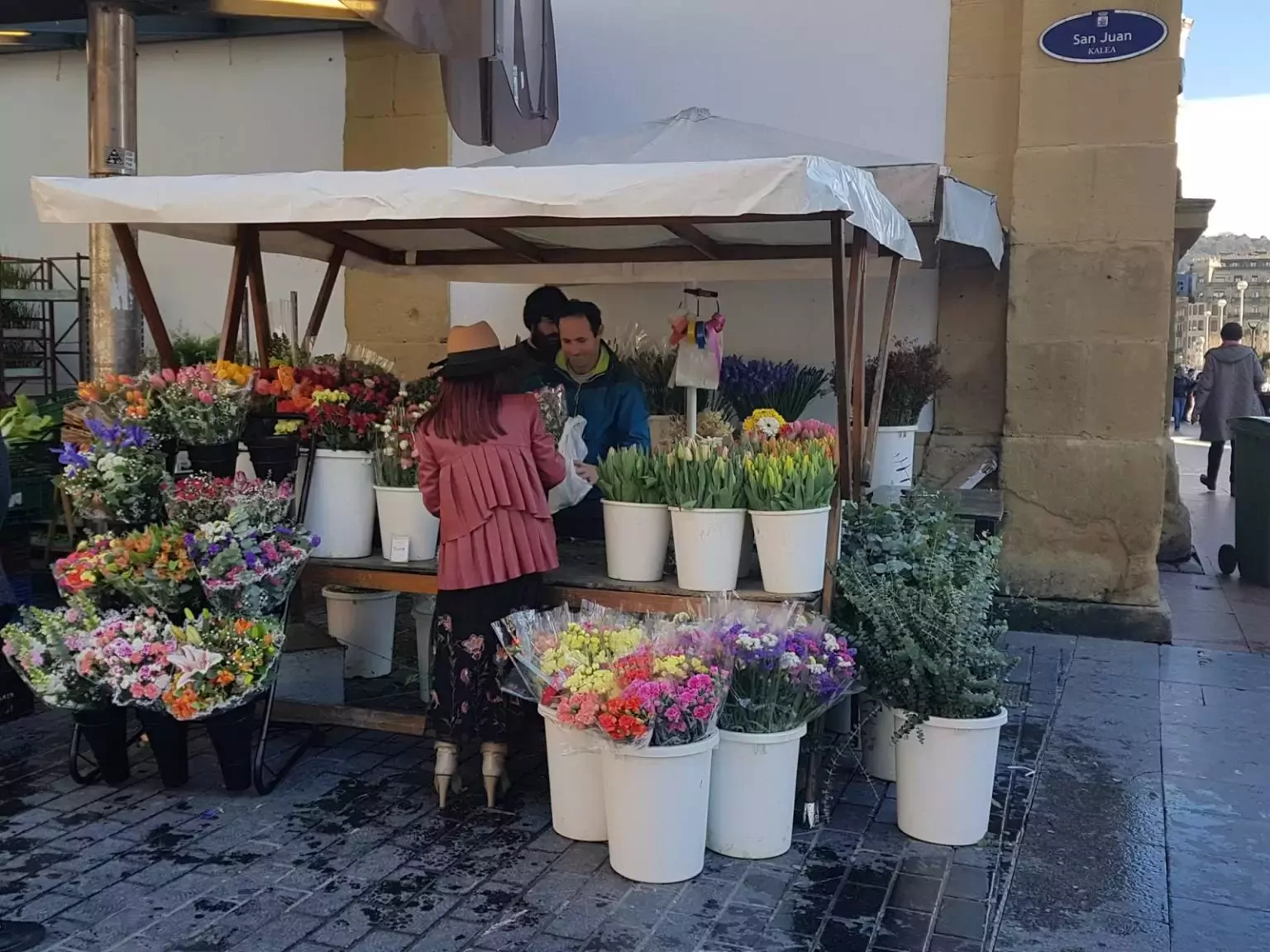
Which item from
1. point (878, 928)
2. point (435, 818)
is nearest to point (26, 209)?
point (435, 818)

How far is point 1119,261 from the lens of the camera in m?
6.43

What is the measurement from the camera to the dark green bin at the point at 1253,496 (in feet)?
26.0

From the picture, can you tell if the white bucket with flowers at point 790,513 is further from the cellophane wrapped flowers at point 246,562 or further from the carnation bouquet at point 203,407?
the carnation bouquet at point 203,407

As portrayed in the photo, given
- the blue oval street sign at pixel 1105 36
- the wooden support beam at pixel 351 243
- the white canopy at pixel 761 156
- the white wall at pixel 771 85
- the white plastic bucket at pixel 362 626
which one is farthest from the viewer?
the white wall at pixel 771 85

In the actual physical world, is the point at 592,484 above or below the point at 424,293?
below

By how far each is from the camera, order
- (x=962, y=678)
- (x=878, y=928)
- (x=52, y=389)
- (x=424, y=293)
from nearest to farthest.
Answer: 1. (x=878, y=928)
2. (x=962, y=678)
3. (x=424, y=293)
4. (x=52, y=389)

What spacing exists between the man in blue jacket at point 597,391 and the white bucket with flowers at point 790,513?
123 centimetres

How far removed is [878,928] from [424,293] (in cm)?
587

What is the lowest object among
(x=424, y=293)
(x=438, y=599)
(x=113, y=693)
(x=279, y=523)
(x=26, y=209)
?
(x=113, y=693)

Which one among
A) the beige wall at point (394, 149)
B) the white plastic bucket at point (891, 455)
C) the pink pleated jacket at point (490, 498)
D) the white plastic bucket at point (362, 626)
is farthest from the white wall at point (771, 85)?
the pink pleated jacket at point (490, 498)

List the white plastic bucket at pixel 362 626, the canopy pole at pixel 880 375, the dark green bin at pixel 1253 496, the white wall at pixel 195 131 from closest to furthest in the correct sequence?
the canopy pole at pixel 880 375, the white plastic bucket at pixel 362 626, the dark green bin at pixel 1253 496, the white wall at pixel 195 131

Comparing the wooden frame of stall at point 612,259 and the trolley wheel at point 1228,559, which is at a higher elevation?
the wooden frame of stall at point 612,259

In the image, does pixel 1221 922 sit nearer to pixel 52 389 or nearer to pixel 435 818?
pixel 435 818

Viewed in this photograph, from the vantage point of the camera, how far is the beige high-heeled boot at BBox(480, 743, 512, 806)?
160 inches
